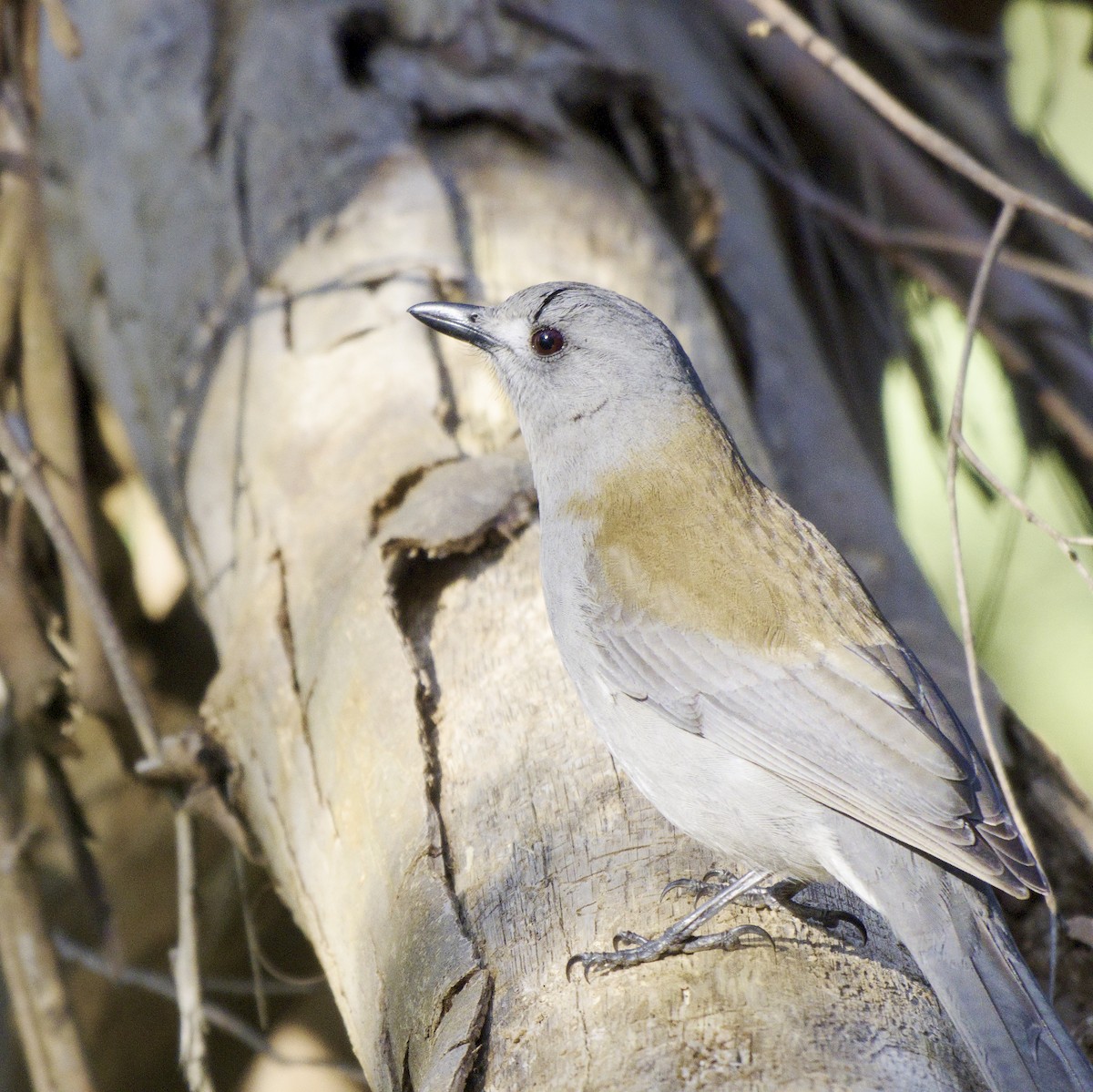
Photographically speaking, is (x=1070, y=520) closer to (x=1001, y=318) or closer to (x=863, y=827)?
(x=1001, y=318)

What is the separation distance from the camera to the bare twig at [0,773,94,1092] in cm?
330

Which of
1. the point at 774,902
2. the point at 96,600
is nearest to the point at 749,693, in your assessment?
the point at 774,902

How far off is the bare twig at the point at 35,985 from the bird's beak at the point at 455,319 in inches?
68.5

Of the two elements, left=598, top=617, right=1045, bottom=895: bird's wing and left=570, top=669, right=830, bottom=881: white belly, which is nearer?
left=598, top=617, right=1045, bottom=895: bird's wing

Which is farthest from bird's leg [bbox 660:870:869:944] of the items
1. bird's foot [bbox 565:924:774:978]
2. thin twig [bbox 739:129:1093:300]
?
thin twig [bbox 739:129:1093:300]

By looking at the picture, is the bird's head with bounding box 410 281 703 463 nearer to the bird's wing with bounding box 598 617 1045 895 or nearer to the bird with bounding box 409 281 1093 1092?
the bird with bounding box 409 281 1093 1092

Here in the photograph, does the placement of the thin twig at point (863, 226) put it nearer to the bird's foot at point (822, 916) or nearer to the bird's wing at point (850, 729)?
the bird's wing at point (850, 729)

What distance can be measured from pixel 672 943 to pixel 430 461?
53.1 inches

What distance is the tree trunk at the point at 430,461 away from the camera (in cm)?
213

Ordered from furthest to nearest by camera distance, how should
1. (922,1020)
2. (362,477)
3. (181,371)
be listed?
(181,371) < (362,477) < (922,1020)

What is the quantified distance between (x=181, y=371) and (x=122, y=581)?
1.19 meters

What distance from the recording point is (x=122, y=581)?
461 cm

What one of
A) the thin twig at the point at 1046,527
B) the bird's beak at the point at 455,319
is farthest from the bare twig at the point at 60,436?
the thin twig at the point at 1046,527

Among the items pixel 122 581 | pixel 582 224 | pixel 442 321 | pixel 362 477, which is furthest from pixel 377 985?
pixel 122 581
